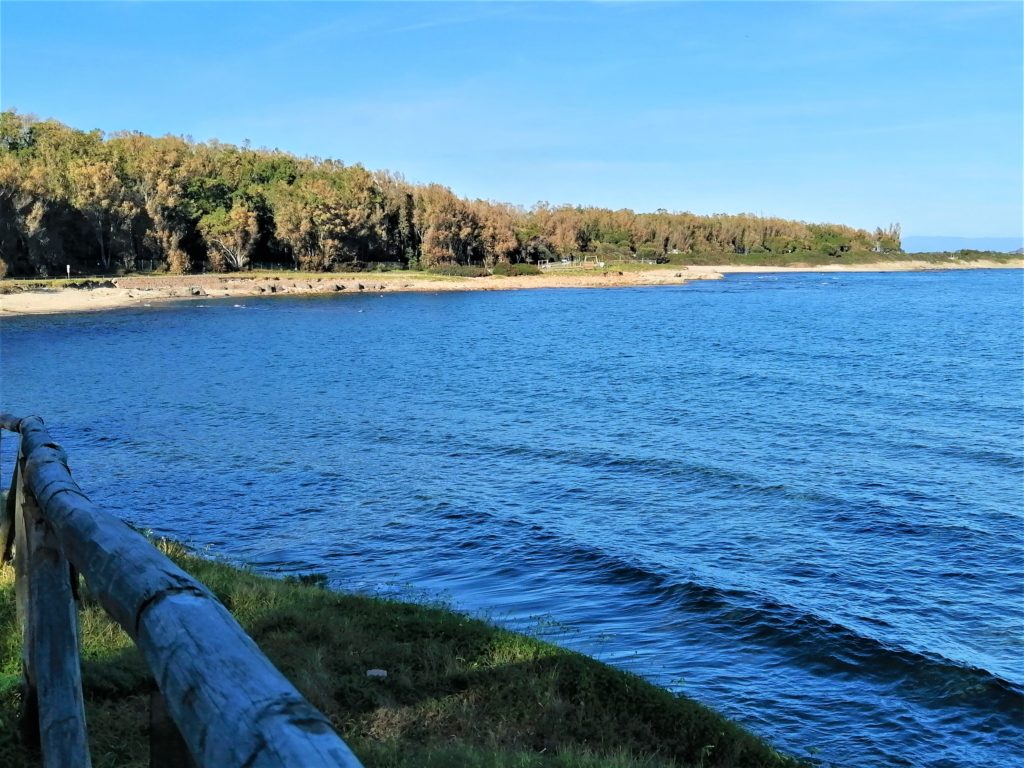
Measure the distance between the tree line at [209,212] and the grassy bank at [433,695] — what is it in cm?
9752

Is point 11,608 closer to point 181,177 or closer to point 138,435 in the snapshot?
point 138,435

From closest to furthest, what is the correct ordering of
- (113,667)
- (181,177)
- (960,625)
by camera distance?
(113,667) < (960,625) < (181,177)

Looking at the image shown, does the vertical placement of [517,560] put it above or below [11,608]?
below

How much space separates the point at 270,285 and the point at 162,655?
347 ft

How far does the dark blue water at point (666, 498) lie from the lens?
9742mm

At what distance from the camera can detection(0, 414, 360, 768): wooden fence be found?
64.8 inches

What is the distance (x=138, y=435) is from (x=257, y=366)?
1775 cm

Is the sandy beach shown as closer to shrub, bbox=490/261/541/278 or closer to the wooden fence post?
shrub, bbox=490/261/541/278

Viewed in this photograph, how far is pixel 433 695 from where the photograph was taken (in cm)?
706

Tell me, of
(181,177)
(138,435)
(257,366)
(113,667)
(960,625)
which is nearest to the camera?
(113,667)

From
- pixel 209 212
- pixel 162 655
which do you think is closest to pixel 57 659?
pixel 162 655

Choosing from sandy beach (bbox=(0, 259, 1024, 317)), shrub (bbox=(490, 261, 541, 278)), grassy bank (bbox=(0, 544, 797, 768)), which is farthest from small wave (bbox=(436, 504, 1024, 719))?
shrub (bbox=(490, 261, 541, 278))

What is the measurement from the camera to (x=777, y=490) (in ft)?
58.8

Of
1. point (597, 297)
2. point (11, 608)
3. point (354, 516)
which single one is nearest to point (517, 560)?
point (354, 516)
